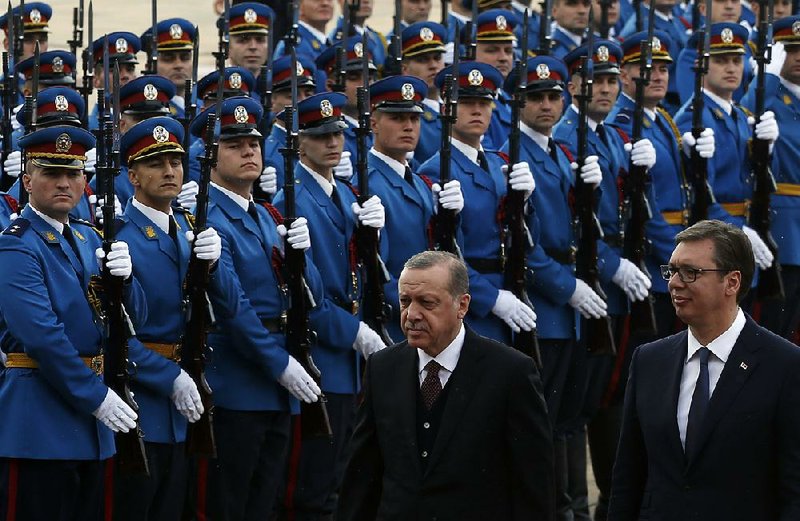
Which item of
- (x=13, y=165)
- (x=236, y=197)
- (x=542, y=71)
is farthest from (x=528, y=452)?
(x=542, y=71)

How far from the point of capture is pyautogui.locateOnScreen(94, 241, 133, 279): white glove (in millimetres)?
7480

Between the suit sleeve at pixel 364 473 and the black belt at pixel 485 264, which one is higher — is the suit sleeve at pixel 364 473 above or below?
below

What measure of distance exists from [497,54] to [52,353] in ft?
17.2

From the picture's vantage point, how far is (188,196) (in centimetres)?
901

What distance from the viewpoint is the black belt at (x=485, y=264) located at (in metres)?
9.64

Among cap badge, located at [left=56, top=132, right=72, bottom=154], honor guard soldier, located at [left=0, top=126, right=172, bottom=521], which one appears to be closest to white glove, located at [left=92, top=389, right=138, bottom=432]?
honor guard soldier, located at [left=0, top=126, right=172, bottom=521]

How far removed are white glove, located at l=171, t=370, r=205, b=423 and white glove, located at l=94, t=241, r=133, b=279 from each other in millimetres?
588

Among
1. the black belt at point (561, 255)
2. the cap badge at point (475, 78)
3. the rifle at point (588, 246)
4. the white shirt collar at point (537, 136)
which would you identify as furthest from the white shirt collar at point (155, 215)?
the rifle at point (588, 246)

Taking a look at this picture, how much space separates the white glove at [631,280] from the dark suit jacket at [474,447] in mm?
4328

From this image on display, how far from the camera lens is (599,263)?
10266 mm

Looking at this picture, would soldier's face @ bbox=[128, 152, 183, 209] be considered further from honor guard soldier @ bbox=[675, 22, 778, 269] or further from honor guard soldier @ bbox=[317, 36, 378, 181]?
honor guard soldier @ bbox=[675, 22, 778, 269]

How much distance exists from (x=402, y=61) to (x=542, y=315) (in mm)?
2267

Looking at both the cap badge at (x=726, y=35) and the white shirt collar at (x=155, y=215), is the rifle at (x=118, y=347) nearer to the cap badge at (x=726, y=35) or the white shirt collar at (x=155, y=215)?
the white shirt collar at (x=155, y=215)

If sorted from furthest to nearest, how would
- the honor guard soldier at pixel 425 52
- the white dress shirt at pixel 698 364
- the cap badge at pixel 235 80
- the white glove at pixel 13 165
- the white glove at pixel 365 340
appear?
the honor guard soldier at pixel 425 52 → the cap badge at pixel 235 80 → the white glove at pixel 13 165 → the white glove at pixel 365 340 → the white dress shirt at pixel 698 364
